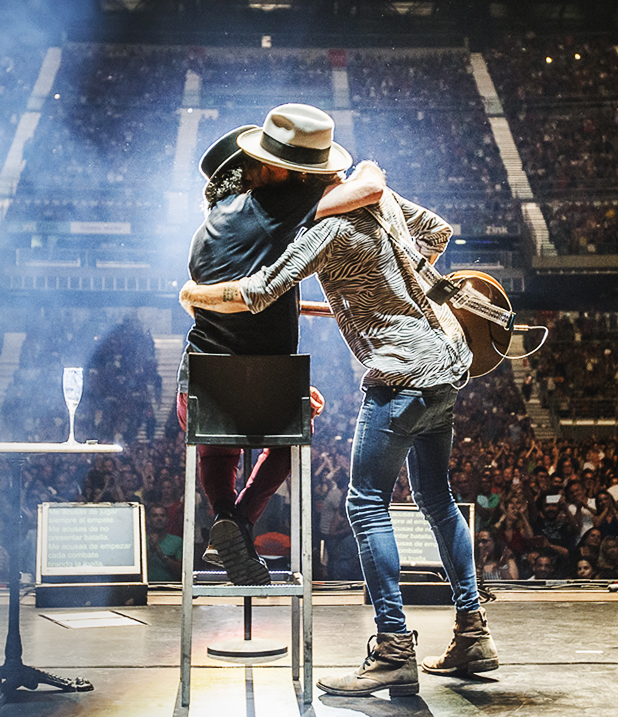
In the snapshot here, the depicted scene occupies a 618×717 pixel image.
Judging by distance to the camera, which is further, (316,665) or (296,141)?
(316,665)

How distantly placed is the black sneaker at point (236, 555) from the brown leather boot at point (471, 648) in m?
0.52

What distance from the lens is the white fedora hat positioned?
1693 millimetres

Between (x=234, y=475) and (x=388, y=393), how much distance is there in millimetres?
430

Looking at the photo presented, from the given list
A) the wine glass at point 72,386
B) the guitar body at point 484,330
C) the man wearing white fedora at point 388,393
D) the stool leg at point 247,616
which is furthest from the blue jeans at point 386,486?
the wine glass at point 72,386

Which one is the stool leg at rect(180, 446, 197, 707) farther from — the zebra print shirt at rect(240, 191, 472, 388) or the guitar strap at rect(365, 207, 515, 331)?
the guitar strap at rect(365, 207, 515, 331)

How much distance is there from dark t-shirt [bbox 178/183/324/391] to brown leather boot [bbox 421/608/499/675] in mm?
775

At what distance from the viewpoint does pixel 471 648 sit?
6.03ft

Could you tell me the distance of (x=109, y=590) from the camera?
307 cm

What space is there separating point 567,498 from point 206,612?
3.02 metres

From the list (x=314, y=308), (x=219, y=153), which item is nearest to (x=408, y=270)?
(x=314, y=308)

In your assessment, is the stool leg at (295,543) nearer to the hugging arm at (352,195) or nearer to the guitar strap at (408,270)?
the guitar strap at (408,270)

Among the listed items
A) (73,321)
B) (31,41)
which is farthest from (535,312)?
(31,41)

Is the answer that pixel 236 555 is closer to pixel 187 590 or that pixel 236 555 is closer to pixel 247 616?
pixel 187 590

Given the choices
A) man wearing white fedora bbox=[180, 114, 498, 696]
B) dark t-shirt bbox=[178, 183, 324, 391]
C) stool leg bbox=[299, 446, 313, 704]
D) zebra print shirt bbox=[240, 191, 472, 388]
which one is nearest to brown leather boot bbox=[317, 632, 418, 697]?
man wearing white fedora bbox=[180, 114, 498, 696]
